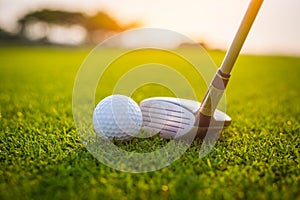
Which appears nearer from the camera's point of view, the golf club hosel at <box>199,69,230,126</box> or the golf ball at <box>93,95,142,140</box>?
the golf club hosel at <box>199,69,230,126</box>

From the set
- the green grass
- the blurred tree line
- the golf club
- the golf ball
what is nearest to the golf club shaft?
the golf club

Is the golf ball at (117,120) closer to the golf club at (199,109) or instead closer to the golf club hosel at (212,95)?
the golf club at (199,109)

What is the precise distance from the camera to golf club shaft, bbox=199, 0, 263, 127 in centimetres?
264

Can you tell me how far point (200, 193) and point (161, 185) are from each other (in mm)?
252

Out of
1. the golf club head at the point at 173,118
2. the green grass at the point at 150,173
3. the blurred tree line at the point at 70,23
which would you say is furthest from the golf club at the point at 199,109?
the blurred tree line at the point at 70,23

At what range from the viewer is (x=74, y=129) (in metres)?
3.54

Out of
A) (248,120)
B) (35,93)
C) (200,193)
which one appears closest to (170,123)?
(200,193)

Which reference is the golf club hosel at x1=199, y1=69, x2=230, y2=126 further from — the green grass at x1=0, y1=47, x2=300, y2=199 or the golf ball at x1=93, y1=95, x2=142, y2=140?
the golf ball at x1=93, y1=95, x2=142, y2=140

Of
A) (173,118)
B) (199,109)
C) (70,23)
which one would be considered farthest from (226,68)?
(70,23)

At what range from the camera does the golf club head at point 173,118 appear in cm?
305

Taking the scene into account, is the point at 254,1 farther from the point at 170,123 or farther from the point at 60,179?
the point at 60,179

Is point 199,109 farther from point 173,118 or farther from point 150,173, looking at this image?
point 150,173

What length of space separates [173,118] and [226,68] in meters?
0.70

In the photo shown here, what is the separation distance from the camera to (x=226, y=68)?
2.79m
